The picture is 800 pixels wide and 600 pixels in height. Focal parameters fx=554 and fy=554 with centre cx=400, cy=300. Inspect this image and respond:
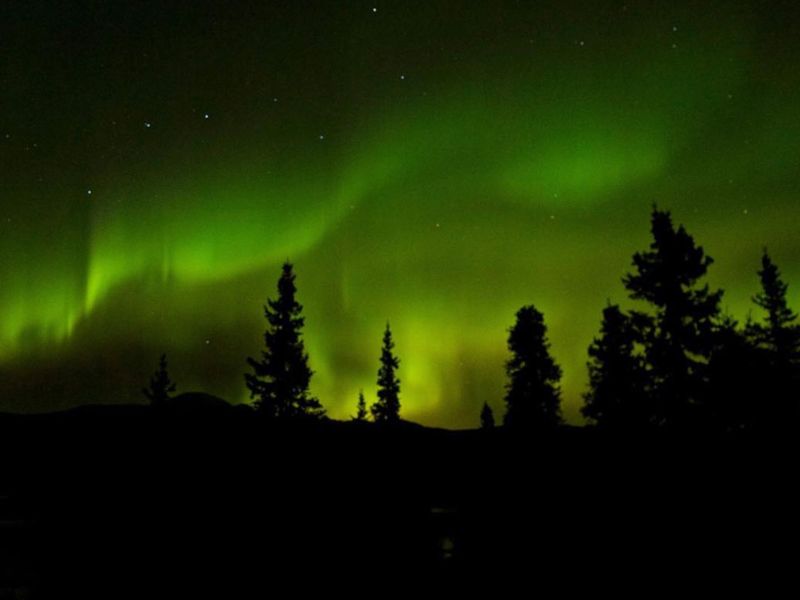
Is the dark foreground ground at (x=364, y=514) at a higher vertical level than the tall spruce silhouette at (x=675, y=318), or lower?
lower

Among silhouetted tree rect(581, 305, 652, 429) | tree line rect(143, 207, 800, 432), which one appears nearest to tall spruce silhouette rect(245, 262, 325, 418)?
tree line rect(143, 207, 800, 432)

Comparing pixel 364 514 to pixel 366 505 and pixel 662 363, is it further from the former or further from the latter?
pixel 662 363

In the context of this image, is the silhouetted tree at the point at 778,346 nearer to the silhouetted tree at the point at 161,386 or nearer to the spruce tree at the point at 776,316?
the spruce tree at the point at 776,316

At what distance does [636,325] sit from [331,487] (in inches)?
771

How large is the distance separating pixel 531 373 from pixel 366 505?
27069 mm

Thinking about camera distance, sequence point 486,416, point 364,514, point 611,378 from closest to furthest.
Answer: point 364,514
point 611,378
point 486,416

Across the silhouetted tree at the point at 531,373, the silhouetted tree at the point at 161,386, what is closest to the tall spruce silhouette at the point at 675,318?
the silhouetted tree at the point at 531,373

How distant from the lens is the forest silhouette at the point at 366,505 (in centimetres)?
1022

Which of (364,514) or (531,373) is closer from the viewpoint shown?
(364,514)

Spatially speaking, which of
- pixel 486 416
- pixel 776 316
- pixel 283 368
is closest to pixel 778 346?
Answer: pixel 776 316

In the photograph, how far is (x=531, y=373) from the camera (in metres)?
36.9

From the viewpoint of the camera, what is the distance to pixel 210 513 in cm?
1077

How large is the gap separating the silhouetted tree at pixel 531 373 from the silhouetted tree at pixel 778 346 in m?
12.3

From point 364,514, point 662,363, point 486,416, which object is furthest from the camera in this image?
point 486,416
